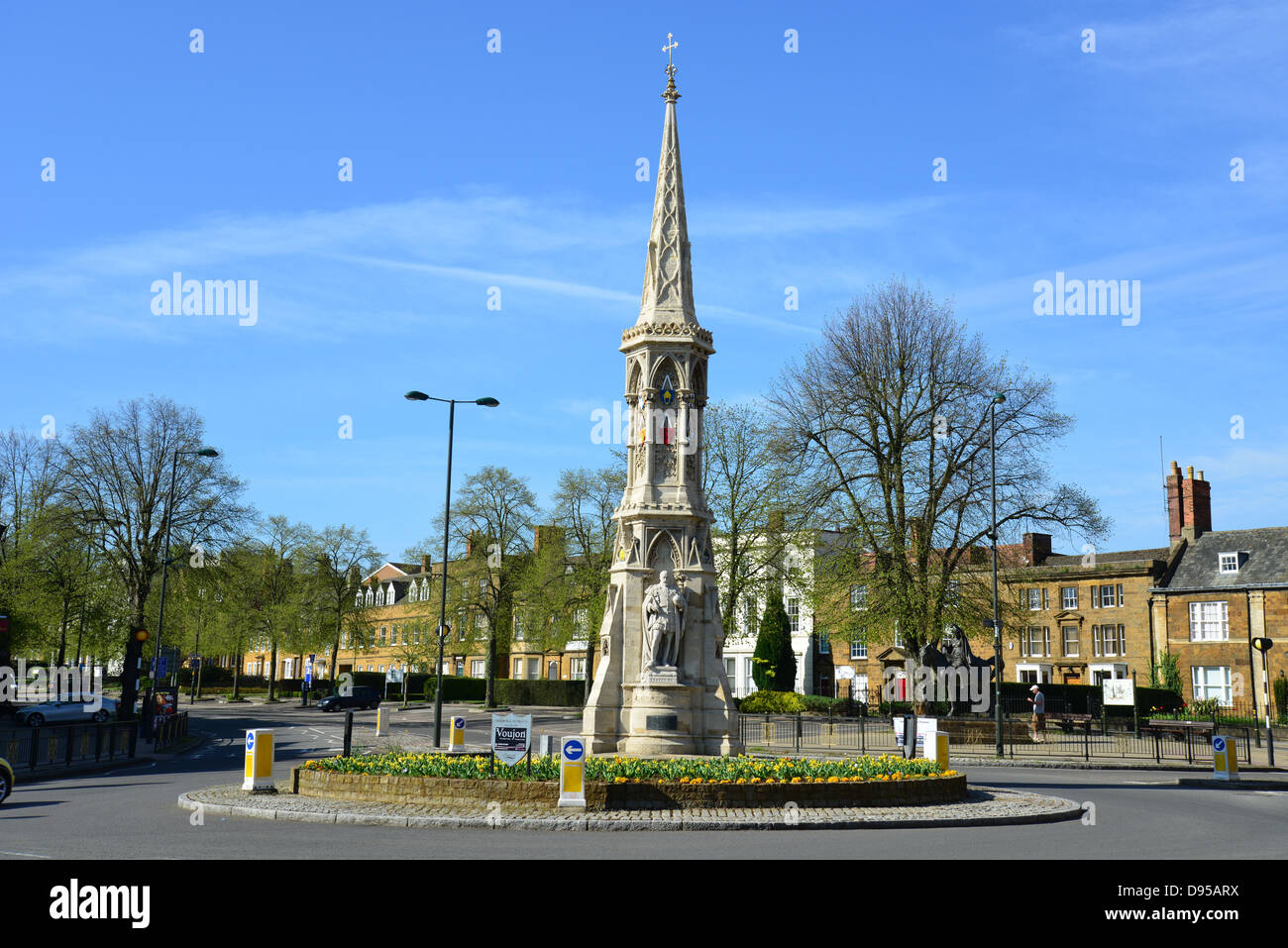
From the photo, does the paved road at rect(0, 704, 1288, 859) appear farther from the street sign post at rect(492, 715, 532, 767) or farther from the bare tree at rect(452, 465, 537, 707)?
the bare tree at rect(452, 465, 537, 707)

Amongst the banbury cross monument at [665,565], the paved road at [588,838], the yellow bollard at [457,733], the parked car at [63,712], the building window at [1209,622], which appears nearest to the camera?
the paved road at [588,838]

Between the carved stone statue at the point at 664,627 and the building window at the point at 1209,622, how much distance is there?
44633mm

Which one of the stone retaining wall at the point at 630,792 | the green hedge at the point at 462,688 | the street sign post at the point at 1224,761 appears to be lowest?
the green hedge at the point at 462,688

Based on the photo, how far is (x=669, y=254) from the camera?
24.2 meters

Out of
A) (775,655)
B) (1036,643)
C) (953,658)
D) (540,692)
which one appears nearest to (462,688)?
(540,692)

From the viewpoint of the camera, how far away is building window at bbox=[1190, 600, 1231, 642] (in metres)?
56.1

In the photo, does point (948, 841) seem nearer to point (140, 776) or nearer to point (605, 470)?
point (140, 776)

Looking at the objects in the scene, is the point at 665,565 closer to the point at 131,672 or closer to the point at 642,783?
the point at 642,783

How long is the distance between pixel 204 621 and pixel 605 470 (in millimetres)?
29716

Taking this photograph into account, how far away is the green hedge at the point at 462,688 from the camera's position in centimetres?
7269

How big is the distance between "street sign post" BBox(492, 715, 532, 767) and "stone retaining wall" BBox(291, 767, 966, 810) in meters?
0.98

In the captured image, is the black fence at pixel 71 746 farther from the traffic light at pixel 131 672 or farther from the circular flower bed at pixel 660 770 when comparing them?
the circular flower bed at pixel 660 770

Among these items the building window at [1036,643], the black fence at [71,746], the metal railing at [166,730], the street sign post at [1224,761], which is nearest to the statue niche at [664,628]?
the street sign post at [1224,761]

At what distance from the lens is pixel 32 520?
47.5 m
